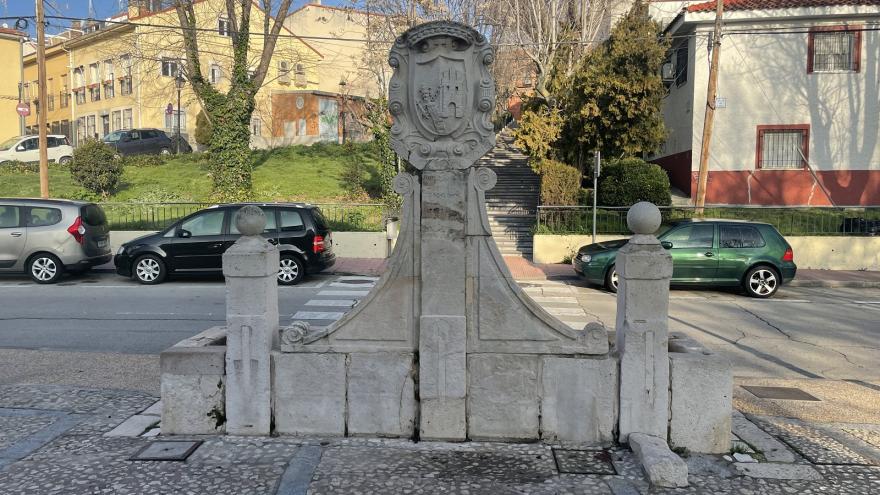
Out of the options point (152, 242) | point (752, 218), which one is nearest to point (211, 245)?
point (152, 242)

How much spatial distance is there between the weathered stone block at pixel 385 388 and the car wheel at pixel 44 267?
1192 cm

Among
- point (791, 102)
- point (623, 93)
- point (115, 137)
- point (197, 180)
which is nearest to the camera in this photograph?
point (623, 93)

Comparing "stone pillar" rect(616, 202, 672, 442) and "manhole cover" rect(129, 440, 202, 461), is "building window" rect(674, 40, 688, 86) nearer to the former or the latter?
"stone pillar" rect(616, 202, 672, 442)

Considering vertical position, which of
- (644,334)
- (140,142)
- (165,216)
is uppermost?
(140,142)

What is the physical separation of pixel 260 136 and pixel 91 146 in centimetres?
2064

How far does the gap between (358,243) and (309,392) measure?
14268mm

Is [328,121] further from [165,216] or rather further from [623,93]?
[623,93]

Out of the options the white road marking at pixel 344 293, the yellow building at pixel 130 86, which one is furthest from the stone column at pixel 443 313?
the yellow building at pixel 130 86

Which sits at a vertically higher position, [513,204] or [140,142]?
[140,142]

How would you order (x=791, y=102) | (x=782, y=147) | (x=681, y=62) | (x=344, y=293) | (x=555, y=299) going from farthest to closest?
(x=681, y=62) < (x=782, y=147) < (x=791, y=102) < (x=344, y=293) < (x=555, y=299)

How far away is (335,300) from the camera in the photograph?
476 inches

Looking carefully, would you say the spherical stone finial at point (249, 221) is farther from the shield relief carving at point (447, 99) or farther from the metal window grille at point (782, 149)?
the metal window grille at point (782, 149)

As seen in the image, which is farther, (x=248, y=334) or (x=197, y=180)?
(x=197, y=180)

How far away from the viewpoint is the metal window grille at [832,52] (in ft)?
70.4
